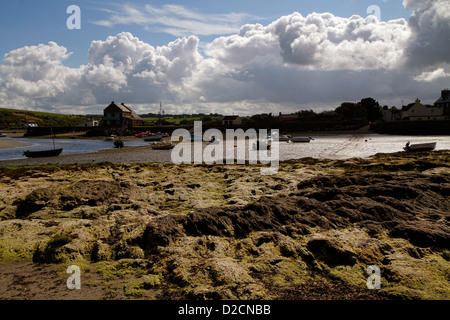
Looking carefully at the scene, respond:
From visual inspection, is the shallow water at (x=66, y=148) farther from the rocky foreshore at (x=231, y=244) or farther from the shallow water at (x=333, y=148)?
the rocky foreshore at (x=231, y=244)

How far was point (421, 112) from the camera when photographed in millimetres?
116375

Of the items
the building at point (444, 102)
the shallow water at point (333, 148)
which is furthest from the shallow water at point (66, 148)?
the building at point (444, 102)

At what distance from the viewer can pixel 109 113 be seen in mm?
125062

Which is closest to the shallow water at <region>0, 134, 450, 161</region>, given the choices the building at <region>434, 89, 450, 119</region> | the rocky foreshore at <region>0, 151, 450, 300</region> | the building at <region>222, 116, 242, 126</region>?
the rocky foreshore at <region>0, 151, 450, 300</region>

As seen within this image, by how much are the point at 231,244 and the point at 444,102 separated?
134906 mm

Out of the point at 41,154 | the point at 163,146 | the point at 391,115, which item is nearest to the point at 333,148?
the point at 163,146

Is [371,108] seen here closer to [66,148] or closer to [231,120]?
[231,120]

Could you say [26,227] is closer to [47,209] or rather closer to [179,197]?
[47,209]

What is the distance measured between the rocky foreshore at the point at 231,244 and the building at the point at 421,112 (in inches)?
4706

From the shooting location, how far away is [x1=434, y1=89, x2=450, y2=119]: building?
113162mm

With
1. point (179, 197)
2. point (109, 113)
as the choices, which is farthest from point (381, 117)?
point (179, 197)

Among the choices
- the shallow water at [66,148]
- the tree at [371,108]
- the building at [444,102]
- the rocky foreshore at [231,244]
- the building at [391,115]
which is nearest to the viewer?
the rocky foreshore at [231,244]

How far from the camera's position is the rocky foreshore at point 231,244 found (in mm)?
7609

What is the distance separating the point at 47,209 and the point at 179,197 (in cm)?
591
